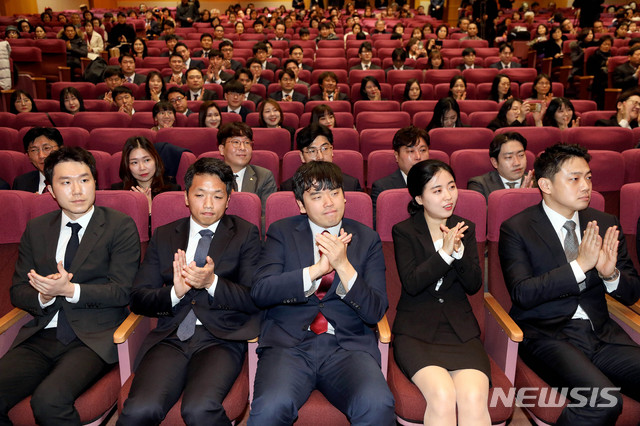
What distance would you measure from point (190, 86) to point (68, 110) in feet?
3.66

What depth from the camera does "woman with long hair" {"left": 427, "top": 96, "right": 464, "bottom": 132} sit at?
3.71 m

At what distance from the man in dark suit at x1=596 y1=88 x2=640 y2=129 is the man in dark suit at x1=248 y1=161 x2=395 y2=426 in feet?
9.36

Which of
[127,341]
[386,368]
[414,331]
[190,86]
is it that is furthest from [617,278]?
[190,86]

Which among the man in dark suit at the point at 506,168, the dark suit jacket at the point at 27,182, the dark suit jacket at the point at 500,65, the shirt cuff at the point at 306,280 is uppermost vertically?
the dark suit jacket at the point at 500,65

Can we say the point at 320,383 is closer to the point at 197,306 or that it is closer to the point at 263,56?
the point at 197,306

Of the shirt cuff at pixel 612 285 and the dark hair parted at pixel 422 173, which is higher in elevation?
the dark hair parted at pixel 422 173

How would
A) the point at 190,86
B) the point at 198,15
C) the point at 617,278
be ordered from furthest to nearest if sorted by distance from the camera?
1. the point at 198,15
2. the point at 190,86
3. the point at 617,278

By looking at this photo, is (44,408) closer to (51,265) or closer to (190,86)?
(51,265)

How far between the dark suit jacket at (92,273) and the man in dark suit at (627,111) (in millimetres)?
3466

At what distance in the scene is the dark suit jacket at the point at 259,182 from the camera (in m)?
2.64

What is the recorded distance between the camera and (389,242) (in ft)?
6.52

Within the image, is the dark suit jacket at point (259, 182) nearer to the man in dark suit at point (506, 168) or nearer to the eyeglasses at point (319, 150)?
the eyeglasses at point (319, 150)


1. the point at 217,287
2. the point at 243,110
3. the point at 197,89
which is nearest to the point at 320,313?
the point at 217,287

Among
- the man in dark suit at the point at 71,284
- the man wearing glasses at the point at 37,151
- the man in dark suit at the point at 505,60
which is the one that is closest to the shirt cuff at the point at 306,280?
the man in dark suit at the point at 71,284
